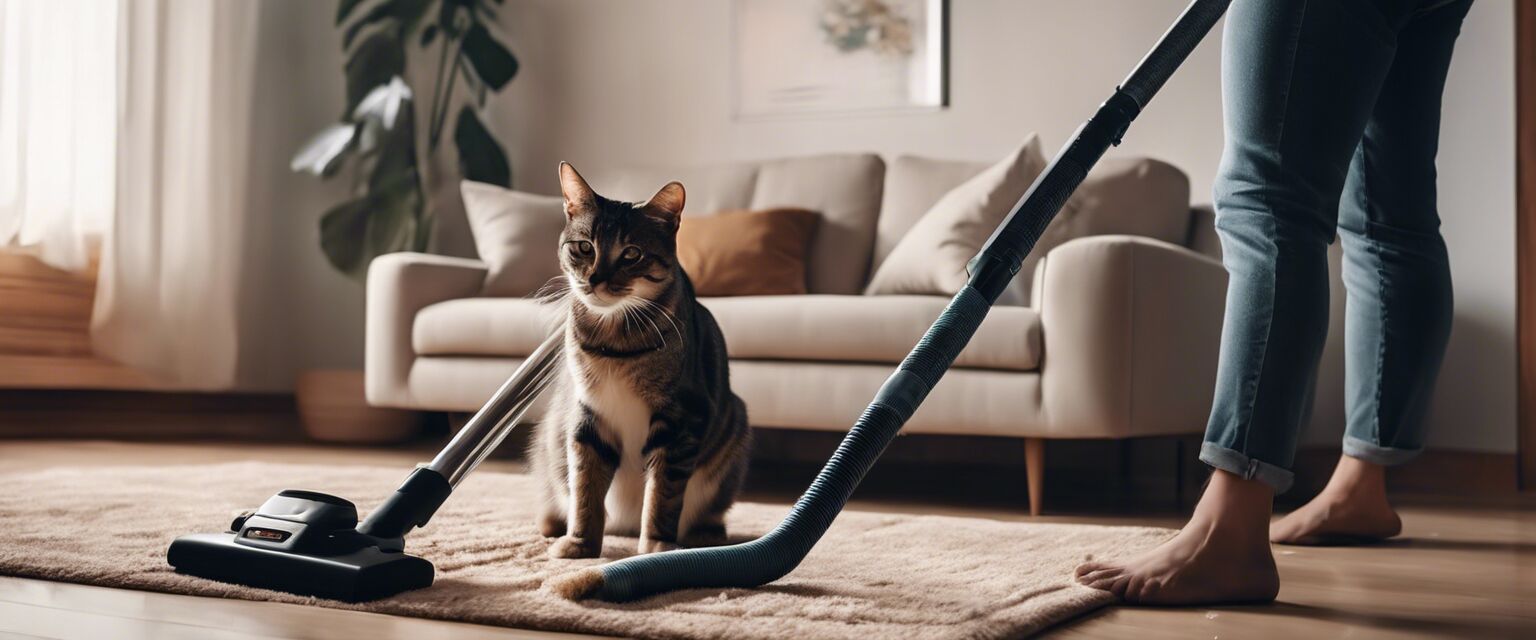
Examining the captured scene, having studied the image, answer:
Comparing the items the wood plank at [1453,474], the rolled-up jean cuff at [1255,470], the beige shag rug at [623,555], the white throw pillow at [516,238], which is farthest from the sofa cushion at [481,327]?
the rolled-up jean cuff at [1255,470]

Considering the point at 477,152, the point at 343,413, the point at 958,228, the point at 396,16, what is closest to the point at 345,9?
the point at 396,16

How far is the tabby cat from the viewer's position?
1.55 meters

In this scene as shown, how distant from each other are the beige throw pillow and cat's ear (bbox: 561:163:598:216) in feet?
4.46

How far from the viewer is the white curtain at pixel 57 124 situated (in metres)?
3.57

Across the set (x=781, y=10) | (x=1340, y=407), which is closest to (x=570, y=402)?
(x=1340, y=407)

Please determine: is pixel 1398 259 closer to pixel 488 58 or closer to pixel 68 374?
pixel 488 58

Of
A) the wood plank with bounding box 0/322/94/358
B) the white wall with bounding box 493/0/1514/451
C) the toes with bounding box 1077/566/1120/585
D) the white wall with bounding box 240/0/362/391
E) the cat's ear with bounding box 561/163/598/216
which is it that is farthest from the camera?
the white wall with bounding box 240/0/362/391

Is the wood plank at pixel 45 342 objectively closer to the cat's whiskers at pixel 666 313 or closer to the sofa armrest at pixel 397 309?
the sofa armrest at pixel 397 309

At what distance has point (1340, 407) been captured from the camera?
3.07m

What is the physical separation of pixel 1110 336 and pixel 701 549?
1209 millimetres

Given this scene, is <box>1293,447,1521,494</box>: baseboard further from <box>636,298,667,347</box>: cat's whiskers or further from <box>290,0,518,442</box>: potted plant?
<box>290,0,518,442</box>: potted plant

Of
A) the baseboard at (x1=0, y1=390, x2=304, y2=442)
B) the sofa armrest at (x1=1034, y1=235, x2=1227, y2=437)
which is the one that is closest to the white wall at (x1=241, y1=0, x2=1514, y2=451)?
the baseboard at (x1=0, y1=390, x2=304, y2=442)

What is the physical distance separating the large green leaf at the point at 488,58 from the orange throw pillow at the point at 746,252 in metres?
1.07

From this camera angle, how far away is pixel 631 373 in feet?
5.18
